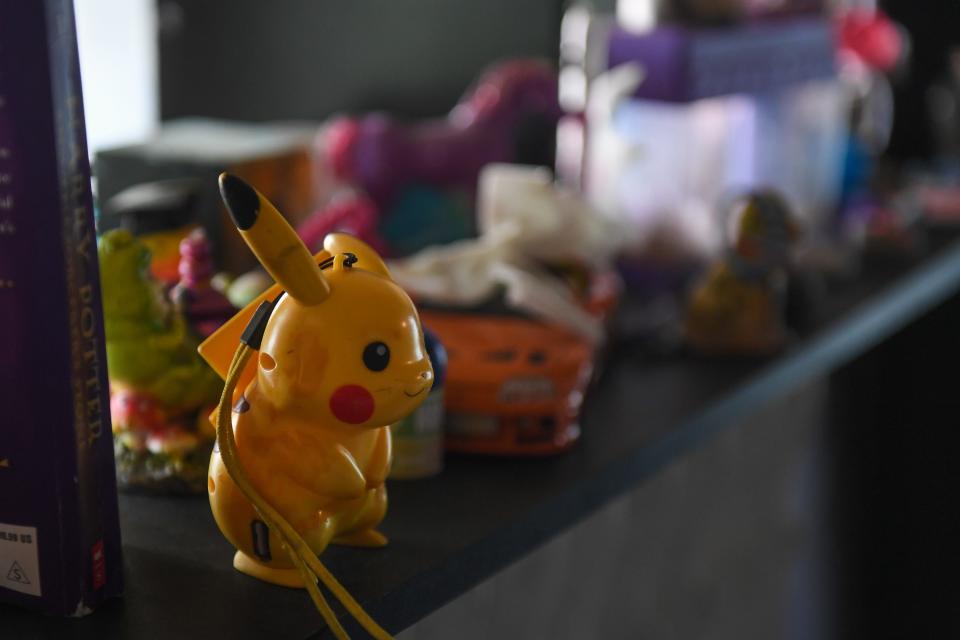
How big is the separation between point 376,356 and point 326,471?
0.20ft

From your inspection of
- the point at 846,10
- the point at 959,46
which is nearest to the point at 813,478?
the point at 846,10

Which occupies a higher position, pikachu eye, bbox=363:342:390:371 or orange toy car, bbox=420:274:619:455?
pikachu eye, bbox=363:342:390:371

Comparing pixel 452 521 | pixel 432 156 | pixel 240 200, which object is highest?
pixel 240 200

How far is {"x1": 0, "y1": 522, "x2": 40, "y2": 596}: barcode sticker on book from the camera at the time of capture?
58 centimetres

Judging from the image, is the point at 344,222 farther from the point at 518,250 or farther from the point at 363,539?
the point at 363,539

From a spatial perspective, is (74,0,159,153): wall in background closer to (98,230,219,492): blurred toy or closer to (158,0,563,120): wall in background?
(158,0,563,120): wall in background

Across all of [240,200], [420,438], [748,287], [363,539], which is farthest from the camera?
[748,287]

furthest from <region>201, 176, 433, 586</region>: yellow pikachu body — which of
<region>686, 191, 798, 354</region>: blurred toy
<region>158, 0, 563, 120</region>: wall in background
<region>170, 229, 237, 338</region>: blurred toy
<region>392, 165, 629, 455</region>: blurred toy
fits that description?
<region>158, 0, 563, 120</region>: wall in background

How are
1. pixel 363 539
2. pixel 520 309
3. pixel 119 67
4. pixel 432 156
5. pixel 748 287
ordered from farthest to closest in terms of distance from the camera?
1. pixel 119 67
2. pixel 432 156
3. pixel 748 287
4. pixel 520 309
5. pixel 363 539

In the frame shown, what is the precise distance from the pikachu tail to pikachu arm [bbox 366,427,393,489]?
0.05 metres

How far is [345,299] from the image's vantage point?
0.57 meters

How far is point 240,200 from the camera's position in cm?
53

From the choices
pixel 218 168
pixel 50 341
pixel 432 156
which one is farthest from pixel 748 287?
pixel 50 341

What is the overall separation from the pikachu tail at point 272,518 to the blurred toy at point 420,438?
0.18 metres
